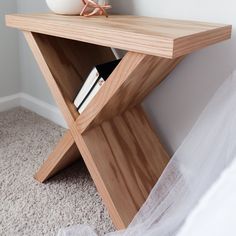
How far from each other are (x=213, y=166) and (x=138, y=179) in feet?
0.95

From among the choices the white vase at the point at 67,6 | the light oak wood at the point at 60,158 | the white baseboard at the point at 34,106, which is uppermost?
the white vase at the point at 67,6

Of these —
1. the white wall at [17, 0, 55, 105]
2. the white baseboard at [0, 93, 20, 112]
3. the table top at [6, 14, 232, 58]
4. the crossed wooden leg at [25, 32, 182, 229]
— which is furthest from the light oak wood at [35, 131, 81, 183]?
the white baseboard at [0, 93, 20, 112]

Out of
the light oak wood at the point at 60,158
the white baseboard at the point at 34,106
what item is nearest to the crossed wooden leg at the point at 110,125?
the light oak wood at the point at 60,158

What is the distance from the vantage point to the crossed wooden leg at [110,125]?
2.60 ft

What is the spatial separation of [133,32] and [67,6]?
1.00 feet

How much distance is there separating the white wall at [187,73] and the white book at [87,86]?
249 millimetres

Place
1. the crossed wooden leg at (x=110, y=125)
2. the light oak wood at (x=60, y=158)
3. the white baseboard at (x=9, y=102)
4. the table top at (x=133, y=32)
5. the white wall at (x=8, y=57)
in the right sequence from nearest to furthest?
the table top at (x=133, y=32) < the crossed wooden leg at (x=110, y=125) < the light oak wood at (x=60, y=158) < the white wall at (x=8, y=57) < the white baseboard at (x=9, y=102)

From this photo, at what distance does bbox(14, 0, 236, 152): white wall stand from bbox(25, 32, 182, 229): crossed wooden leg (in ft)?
0.16

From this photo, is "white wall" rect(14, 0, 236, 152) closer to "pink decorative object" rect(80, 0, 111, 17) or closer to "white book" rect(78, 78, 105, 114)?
"pink decorative object" rect(80, 0, 111, 17)

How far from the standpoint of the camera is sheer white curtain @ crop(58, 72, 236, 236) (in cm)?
64

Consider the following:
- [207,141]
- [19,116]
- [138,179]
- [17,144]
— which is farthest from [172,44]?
[19,116]

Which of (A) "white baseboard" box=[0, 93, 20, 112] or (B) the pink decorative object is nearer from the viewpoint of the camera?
(B) the pink decorative object

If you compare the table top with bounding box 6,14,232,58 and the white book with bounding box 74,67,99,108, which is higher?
the table top with bounding box 6,14,232,58

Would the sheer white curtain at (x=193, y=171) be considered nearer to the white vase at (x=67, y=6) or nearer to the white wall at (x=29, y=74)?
the white vase at (x=67, y=6)
